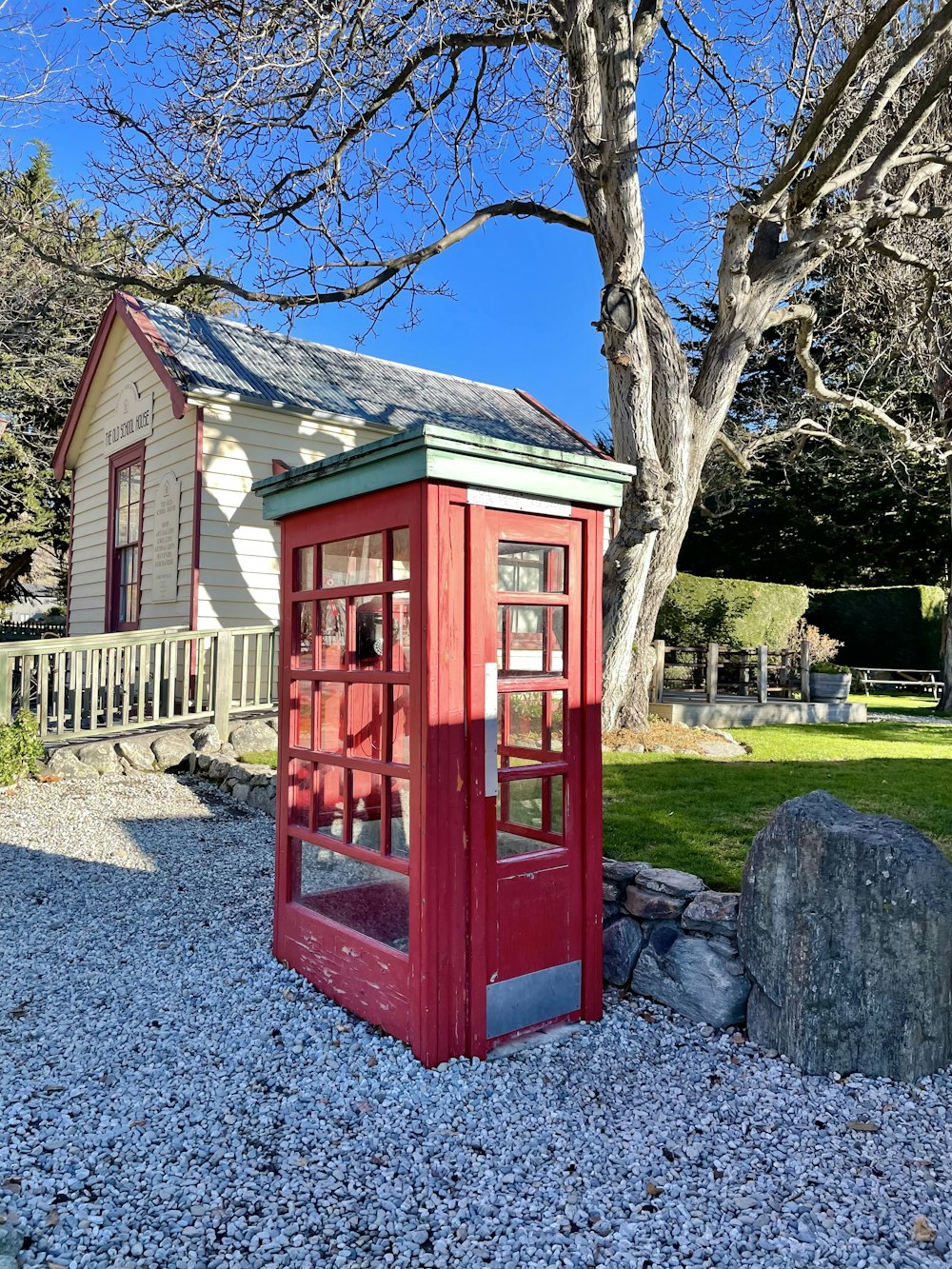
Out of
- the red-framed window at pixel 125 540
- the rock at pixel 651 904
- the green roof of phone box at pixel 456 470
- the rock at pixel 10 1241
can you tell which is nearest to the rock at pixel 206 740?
the red-framed window at pixel 125 540

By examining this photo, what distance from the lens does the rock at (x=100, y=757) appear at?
8.23 metres

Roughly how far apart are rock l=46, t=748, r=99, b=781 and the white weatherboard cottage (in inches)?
106

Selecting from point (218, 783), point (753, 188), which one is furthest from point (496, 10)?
point (218, 783)

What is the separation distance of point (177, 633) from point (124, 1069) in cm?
654

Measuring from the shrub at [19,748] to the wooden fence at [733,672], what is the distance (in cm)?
812

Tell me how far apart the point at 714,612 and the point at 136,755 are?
1144 centimetres

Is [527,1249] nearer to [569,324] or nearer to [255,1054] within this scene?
[255,1054]

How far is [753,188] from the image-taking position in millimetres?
9820

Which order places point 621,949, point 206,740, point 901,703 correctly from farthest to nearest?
point 901,703
point 206,740
point 621,949

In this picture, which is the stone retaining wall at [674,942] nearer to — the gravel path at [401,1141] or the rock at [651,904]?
the rock at [651,904]

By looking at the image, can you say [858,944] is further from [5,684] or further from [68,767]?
[5,684]

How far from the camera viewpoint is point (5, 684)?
26.6 feet

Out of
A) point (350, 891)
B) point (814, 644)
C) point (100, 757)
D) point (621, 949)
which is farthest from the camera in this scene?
point (814, 644)

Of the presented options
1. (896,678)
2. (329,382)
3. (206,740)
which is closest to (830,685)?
(896,678)
